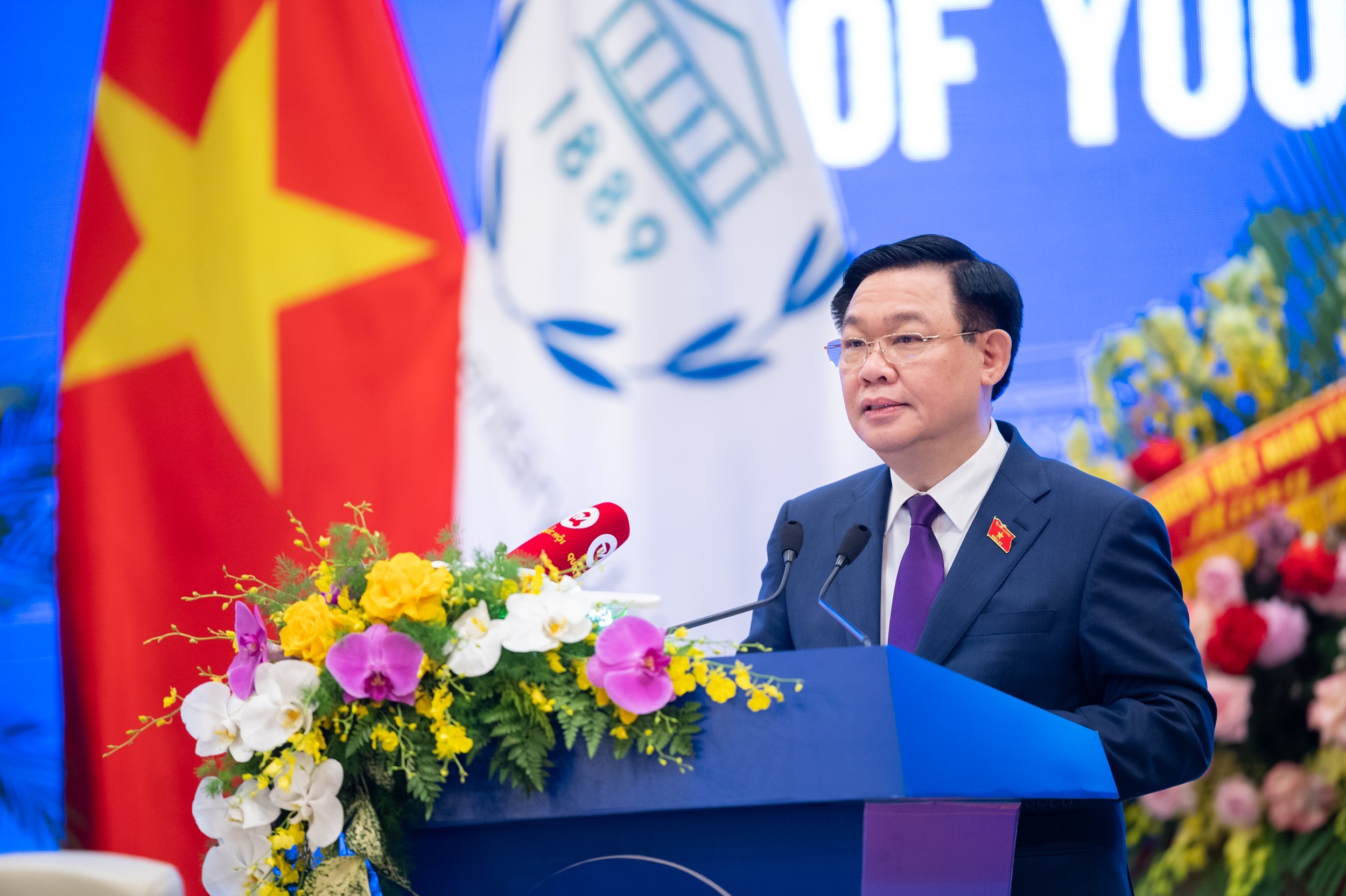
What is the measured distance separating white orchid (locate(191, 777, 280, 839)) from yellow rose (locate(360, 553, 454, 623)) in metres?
0.22

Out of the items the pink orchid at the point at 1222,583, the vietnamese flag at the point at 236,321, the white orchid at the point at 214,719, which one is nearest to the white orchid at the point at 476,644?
the white orchid at the point at 214,719

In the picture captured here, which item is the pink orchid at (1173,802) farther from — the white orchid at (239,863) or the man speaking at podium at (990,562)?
the white orchid at (239,863)

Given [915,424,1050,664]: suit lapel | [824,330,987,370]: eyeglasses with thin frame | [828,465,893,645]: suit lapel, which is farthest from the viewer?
[824,330,987,370]: eyeglasses with thin frame

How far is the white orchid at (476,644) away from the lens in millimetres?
1189

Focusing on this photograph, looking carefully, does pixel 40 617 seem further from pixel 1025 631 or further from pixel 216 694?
pixel 1025 631

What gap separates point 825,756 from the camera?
1.10 m

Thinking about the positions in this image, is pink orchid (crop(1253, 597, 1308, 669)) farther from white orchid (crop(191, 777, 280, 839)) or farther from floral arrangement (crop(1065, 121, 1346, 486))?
white orchid (crop(191, 777, 280, 839))

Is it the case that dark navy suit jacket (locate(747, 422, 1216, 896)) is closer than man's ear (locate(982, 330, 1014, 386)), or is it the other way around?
dark navy suit jacket (locate(747, 422, 1216, 896))

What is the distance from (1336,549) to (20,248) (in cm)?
375

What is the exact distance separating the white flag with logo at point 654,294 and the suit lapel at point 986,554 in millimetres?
1213

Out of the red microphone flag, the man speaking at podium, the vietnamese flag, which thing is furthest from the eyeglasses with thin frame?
the vietnamese flag

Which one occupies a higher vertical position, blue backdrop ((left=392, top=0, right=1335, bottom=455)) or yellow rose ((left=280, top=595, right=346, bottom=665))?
blue backdrop ((left=392, top=0, right=1335, bottom=455))

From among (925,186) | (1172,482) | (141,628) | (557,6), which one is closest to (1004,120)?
(925,186)

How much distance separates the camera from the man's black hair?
6.97ft
